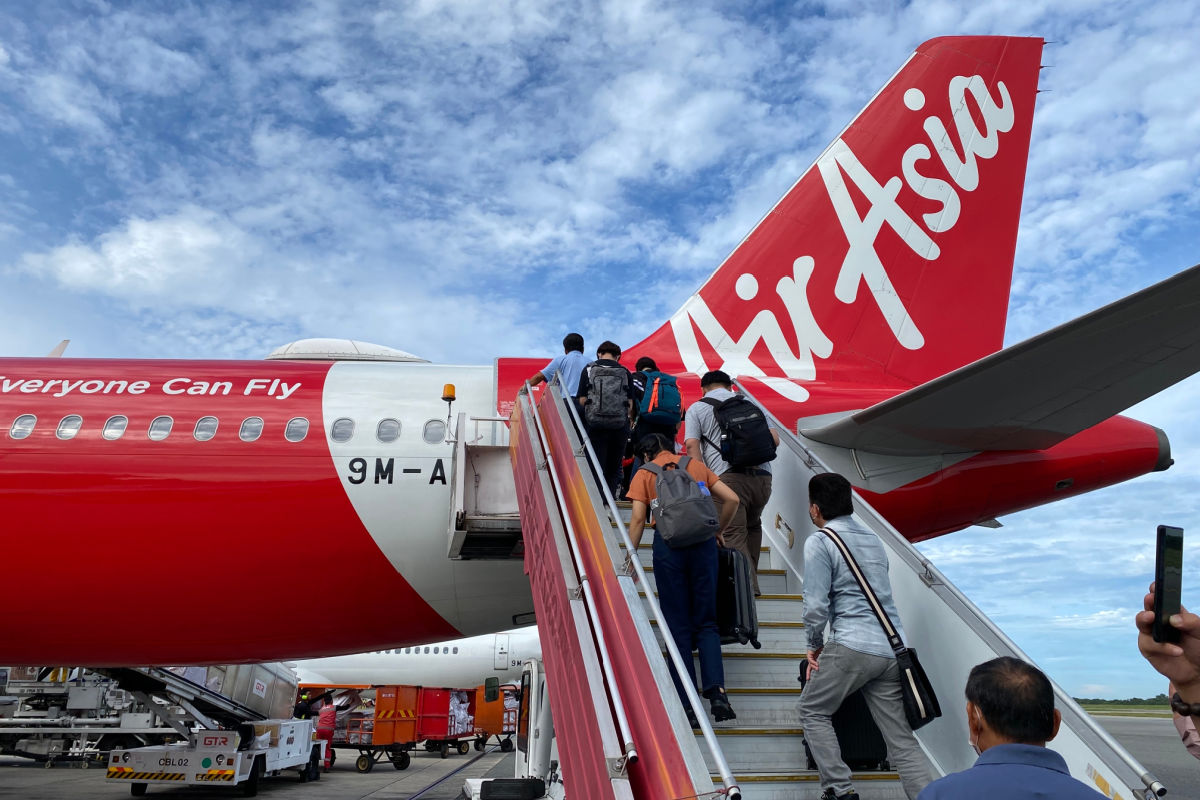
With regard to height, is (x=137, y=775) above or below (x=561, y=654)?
above

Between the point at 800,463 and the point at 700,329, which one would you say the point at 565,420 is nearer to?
the point at 800,463

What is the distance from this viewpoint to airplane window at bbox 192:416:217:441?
28.3ft

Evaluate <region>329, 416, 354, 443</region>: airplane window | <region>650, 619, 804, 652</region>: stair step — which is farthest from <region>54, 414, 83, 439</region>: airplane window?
<region>650, 619, 804, 652</region>: stair step

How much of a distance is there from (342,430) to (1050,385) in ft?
21.0

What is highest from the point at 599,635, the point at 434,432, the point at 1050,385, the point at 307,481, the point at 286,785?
the point at 434,432

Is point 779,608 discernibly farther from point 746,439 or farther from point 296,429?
point 296,429

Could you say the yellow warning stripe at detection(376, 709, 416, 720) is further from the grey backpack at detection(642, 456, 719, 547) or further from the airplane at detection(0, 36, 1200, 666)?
the grey backpack at detection(642, 456, 719, 547)

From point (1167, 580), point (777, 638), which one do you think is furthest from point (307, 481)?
point (1167, 580)

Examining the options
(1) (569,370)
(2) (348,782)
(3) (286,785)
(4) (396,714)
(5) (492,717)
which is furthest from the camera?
(5) (492,717)

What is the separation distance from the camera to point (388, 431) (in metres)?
8.75

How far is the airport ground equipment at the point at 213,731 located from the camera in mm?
13703

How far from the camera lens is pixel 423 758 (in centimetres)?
2694

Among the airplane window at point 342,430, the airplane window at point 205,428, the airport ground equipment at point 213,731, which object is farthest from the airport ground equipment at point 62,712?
the airplane window at point 342,430

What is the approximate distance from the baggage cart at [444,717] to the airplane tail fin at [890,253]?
615 inches
